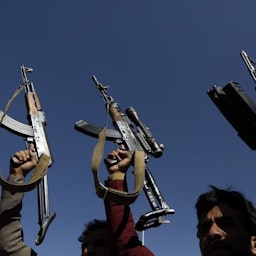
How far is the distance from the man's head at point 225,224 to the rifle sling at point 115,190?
47 centimetres

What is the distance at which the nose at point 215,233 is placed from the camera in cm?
246

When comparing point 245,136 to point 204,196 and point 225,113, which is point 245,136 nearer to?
point 225,113

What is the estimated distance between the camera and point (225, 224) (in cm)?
258

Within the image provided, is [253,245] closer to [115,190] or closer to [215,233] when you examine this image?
[215,233]

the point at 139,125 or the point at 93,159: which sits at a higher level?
the point at 139,125

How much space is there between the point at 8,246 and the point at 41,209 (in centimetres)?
315

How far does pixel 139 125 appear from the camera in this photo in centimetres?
797

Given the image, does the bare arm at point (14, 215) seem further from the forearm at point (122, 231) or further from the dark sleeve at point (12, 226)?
the forearm at point (122, 231)

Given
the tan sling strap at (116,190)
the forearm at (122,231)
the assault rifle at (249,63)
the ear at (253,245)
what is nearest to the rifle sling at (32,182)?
the tan sling strap at (116,190)

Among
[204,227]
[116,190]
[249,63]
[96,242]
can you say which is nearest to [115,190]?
[116,190]

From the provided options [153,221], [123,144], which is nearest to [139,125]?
[123,144]

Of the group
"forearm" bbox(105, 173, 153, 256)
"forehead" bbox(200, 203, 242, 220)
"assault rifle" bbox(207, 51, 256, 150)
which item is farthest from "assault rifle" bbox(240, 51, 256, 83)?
"forearm" bbox(105, 173, 153, 256)

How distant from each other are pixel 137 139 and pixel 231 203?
15.9 ft

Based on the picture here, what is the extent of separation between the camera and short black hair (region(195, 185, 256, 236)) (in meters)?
2.62
